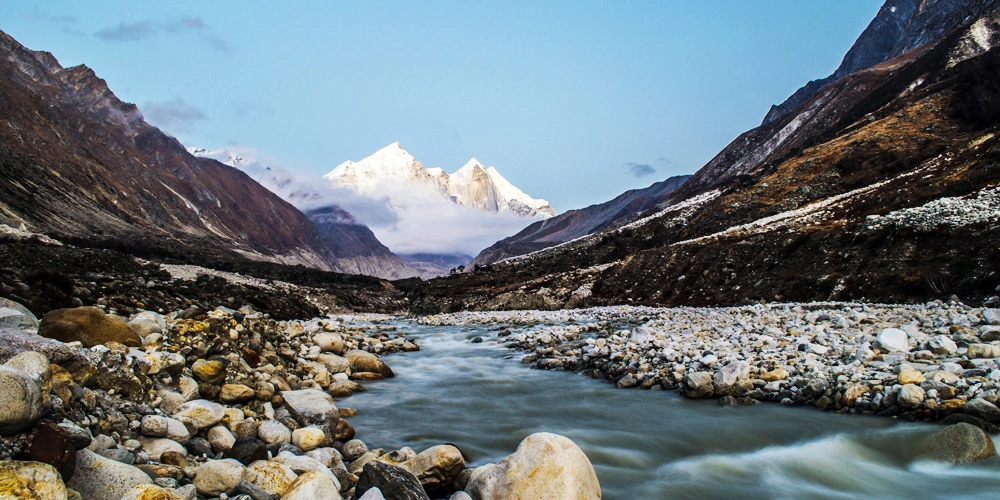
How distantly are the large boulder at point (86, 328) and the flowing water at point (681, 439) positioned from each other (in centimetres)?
457

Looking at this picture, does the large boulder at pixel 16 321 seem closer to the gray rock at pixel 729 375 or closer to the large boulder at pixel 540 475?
the large boulder at pixel 540 475

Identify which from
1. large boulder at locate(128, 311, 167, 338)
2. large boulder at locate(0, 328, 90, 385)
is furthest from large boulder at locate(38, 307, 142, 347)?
large boulder at locate(0, 328, 90, 385)

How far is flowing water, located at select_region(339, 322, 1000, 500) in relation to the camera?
8.09 meters

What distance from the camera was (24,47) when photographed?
17662cm

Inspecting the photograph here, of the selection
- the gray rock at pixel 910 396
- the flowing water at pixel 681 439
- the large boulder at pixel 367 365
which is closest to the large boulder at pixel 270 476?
the flowing water at pixel 681 439

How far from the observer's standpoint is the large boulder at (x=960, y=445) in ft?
25.2

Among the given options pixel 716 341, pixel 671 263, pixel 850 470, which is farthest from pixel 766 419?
pixel 671 263

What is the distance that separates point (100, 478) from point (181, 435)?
6.66 ft

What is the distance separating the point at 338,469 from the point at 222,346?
17.5 feet

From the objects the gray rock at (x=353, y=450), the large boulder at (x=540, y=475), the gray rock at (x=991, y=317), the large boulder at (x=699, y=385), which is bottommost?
the large boulder at (x=699, y=385)

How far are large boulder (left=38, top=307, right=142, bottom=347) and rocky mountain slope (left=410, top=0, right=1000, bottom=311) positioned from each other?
2520 centimetres

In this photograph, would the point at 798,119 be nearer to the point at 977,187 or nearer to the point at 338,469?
the point at 977,187

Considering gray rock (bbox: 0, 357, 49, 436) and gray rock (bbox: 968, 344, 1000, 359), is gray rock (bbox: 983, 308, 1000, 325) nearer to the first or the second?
gray rock (bbox: 968, 344, 1000, 359)

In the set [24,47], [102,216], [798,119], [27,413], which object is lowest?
[27,413]
